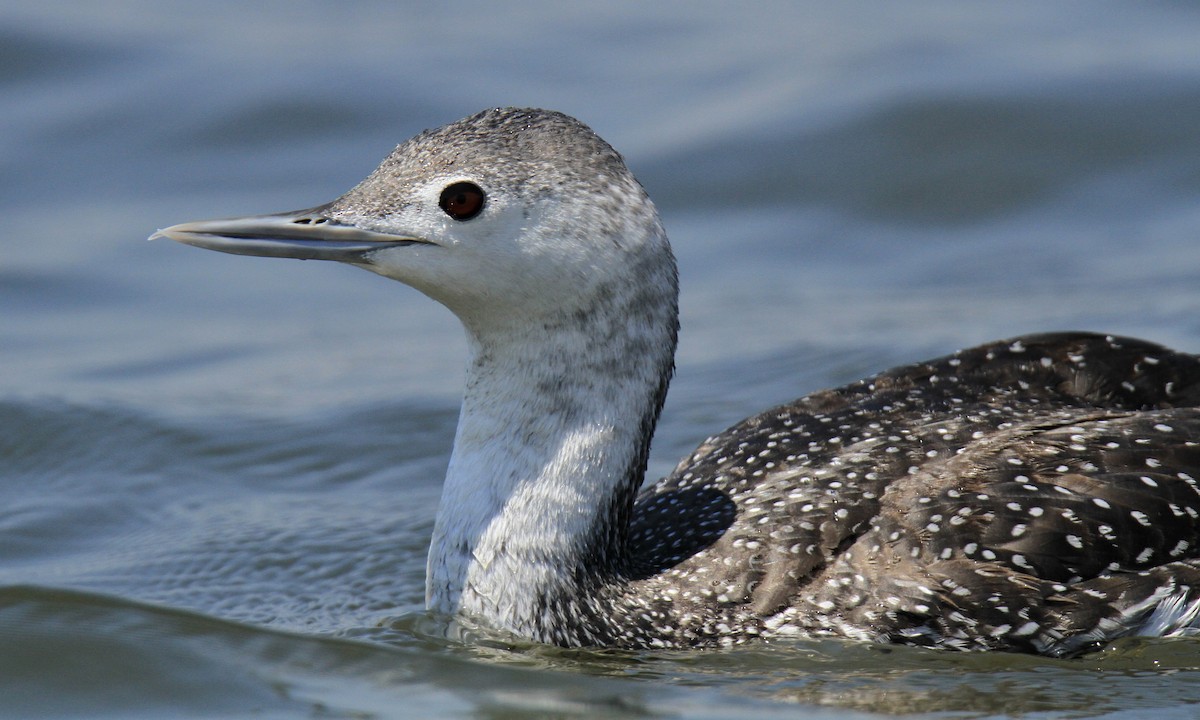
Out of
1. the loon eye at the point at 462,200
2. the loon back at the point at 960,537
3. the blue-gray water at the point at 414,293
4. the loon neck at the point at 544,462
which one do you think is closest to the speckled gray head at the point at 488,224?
the loon eye at the point at 462,200

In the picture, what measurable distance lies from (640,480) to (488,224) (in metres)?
1.28

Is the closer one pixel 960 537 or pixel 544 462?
pixel 960 537

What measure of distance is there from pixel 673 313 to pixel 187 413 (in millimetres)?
4396

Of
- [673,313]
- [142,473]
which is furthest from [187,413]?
[673,313]

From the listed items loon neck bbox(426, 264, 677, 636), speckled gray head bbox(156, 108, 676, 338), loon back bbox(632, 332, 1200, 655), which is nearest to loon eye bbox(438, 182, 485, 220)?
speckled gray head bbox(156, 108, 676, 338)

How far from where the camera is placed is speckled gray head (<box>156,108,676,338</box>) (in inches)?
264

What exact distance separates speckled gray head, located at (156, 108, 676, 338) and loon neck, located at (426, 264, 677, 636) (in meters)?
0.26

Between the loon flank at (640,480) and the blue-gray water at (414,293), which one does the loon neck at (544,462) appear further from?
the blue-gray water at (414,293)

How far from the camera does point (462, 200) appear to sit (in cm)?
671

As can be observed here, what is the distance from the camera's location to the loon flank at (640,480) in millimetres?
6746

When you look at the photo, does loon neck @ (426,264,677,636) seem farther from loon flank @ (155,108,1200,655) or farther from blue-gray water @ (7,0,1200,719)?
blue-gray water @ (7,0,1200,719)

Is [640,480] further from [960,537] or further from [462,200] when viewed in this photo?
[462,200]

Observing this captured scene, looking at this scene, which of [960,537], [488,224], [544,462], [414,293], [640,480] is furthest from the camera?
[414,293]

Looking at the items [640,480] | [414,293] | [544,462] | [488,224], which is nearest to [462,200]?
[488,224]
